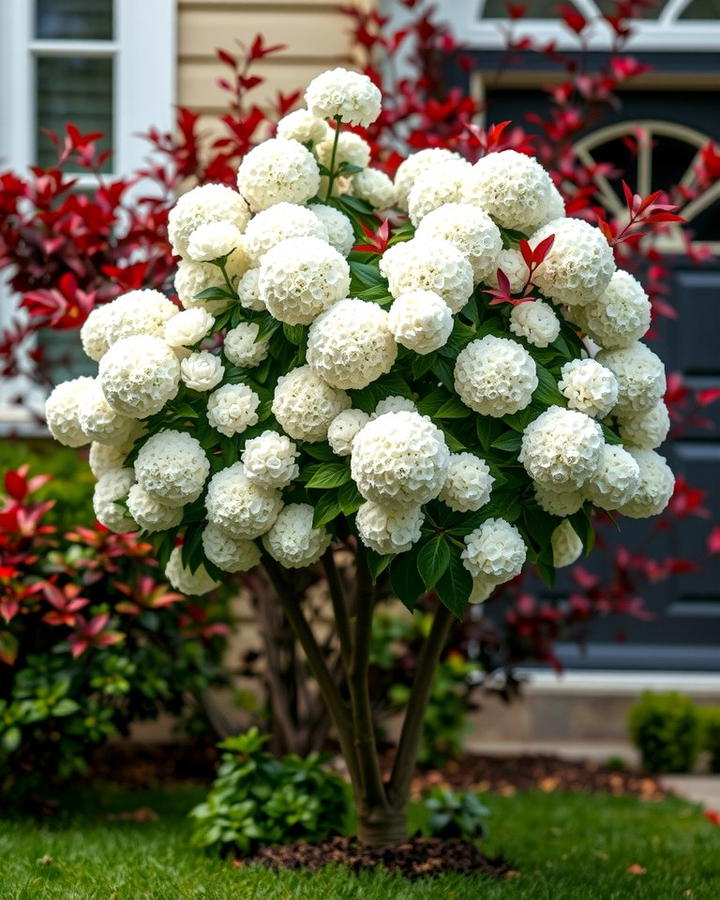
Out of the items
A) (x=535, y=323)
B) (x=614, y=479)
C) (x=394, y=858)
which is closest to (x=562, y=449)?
(x=614, y=479)

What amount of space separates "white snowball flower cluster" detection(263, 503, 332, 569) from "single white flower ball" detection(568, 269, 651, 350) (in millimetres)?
777

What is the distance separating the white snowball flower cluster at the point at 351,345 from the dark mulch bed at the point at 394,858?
1.35 meters

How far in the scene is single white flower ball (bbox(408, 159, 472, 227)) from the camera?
9.19 ft

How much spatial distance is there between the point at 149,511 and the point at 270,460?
0.33 m

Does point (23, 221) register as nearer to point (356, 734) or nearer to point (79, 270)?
point (79, 270)

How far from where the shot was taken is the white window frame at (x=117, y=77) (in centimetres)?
533

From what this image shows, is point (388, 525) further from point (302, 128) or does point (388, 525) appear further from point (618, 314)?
point (302, 128)

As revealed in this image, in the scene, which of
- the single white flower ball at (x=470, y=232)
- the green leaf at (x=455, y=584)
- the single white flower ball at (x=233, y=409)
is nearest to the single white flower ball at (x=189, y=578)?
the single white flower ball at (x=233, y=409)

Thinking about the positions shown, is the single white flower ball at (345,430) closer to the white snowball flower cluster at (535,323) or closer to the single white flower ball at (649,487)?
the white snowball flower cluster at (535,323)

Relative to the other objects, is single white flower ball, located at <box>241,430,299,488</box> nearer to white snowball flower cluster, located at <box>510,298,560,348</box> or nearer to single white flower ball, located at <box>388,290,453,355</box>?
single white flower ball, located at <box>388,290,453,355</box>

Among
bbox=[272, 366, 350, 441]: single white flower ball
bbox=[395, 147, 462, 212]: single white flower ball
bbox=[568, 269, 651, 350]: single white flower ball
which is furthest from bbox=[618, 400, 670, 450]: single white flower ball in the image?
bbox=[395, 147, 462, 212]: single white flower ball

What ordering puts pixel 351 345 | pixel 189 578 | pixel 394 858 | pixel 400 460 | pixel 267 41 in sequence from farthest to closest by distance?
pixel 267 41
pixel 394 858
pixel 189 578
pixel 351 345
pixel 400 460

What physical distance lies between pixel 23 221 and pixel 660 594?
11.0 feet

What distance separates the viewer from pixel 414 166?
3.07 m
